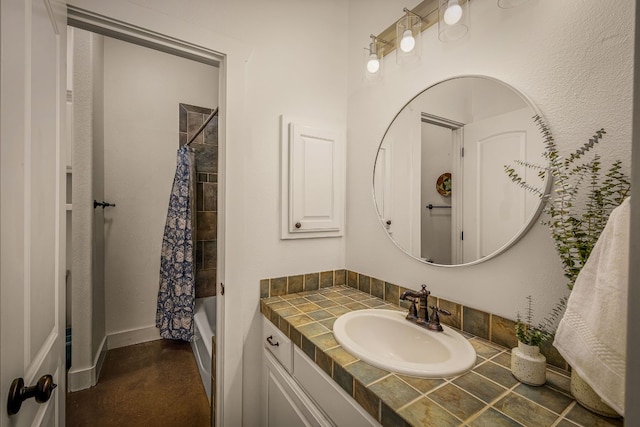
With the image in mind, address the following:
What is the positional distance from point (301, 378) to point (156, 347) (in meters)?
2.05

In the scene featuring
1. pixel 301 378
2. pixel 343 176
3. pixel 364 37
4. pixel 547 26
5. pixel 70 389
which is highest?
pixel 364 37

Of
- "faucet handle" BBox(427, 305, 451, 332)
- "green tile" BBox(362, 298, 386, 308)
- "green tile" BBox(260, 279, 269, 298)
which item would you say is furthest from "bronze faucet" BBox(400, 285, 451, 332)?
"green tile" BBox(260, 279, 269, 298)

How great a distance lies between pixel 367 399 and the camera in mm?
720

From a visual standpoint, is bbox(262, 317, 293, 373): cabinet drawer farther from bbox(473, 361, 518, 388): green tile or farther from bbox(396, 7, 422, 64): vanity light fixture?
bbox(396, 7, 422, 64): vanity light fixture

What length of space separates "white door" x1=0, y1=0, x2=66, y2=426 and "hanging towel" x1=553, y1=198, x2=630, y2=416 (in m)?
1.14

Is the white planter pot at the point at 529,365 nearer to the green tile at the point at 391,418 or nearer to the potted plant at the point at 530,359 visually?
the potted plant at the point at 530,359

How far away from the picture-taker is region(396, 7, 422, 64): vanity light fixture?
122cm

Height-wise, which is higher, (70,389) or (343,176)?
(343,176)

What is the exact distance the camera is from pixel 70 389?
186cm

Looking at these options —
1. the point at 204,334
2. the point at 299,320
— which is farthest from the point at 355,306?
the point at 204,334

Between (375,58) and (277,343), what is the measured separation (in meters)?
1.43

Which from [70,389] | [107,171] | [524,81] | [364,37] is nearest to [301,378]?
[524,81]

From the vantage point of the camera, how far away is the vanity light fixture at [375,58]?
1.39 meters

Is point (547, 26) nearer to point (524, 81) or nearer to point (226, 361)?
point (524, 81)
